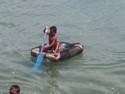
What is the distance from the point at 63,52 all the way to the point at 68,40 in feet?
12.2

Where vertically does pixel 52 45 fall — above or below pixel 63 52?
above

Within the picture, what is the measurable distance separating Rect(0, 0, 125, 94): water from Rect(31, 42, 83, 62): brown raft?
1.05ft

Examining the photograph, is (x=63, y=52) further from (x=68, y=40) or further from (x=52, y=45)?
(x=68, y=40)

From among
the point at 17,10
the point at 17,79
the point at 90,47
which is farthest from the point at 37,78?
the point at 17,10

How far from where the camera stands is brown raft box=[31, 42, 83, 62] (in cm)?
1562

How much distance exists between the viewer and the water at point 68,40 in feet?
Result: 46.4

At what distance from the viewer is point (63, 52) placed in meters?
16.0

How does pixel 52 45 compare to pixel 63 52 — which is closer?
pixel 63 52

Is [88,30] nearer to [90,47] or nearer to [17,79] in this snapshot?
[90,47]

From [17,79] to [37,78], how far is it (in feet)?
2.65

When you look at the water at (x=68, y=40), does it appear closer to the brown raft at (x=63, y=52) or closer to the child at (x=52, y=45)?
the brown raft at (x=63, y=52)

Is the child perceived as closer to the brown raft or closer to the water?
the brown raft

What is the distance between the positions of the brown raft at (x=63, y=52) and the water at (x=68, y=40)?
32cm

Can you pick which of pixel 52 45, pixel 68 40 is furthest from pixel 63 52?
pixel 68 40
